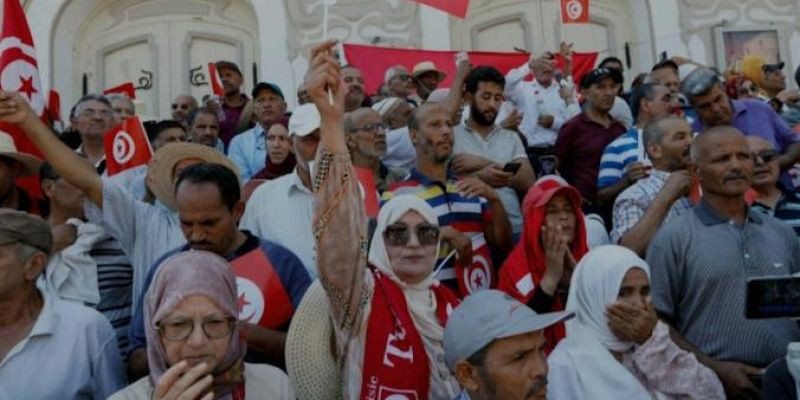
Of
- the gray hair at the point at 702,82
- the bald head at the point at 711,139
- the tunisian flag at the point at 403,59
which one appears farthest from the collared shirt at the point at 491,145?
the tunisian flag at the point at 403,59

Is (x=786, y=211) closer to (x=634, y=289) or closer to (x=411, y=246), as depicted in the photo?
(x=634, y=289)

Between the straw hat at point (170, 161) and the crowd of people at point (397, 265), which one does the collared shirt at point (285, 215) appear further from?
the straw hat at point (170, 161)

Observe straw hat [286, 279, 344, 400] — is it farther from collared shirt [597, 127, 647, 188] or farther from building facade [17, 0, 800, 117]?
building facade [17, 0, 800, 117]

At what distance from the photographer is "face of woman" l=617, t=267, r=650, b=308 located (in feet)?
11.2

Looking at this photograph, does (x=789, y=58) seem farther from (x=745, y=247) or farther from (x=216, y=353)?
(x=216, y=353)

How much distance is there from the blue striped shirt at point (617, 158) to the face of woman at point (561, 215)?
4.07ft

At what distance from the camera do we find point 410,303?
3289mm

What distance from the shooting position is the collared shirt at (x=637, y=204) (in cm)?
449

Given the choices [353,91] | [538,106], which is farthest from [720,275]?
[538,106]

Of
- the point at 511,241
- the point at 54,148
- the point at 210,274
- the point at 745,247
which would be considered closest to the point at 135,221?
the point at 54,148

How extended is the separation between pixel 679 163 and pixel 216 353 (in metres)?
2.94

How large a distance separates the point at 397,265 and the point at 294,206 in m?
0.97

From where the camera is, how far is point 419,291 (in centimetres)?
336

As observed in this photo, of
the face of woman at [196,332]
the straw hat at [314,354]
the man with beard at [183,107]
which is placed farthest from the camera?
the man with beard at [183,107]
